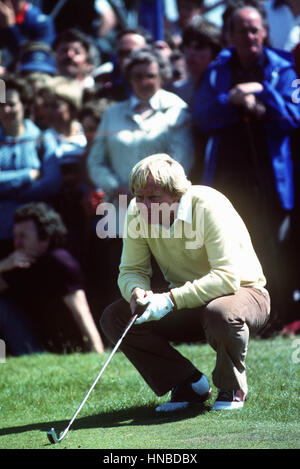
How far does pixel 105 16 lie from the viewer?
34.8ft

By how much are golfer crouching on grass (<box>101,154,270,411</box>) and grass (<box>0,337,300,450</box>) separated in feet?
0.66

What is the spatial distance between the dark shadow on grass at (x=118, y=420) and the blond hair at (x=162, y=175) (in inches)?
46.3

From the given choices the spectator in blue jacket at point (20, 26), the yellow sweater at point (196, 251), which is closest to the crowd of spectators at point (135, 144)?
the spectator in blue jacket at point (20, 26)

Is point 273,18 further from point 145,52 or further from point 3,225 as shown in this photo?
point 3,225

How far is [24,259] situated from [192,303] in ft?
10.1

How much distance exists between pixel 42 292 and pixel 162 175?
3.19 m

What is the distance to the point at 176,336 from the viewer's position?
5035 millimetres

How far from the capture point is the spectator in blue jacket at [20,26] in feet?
31.3
